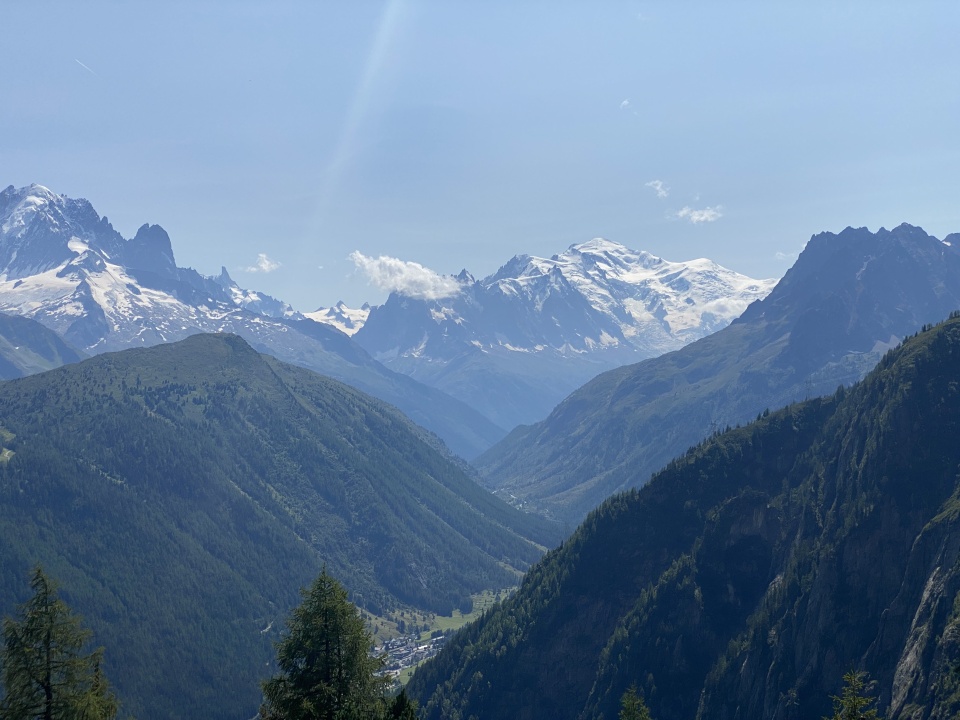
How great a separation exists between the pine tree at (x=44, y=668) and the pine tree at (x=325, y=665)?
1311 cm

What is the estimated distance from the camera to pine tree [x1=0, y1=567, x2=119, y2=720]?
61.5 metres

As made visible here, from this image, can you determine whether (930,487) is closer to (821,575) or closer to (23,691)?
(821,575)

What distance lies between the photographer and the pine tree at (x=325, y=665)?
213ft

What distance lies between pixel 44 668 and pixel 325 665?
1953 centimetres

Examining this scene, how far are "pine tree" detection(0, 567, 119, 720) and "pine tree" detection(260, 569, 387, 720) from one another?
13109 mm

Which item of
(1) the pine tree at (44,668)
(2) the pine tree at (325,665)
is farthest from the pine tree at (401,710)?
(1) the pine tree at (44,668)

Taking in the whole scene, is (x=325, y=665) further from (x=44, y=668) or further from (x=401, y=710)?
(x=44, y=668)

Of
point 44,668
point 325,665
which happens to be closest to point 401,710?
point 325,665

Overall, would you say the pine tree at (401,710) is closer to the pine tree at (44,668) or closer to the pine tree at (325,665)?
the pine tree at (325,665)

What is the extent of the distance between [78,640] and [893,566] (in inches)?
6188

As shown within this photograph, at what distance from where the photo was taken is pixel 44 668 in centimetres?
6166

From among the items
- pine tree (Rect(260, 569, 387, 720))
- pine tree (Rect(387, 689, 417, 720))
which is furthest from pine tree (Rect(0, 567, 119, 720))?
pine tree (Rect(387, 689, 417, 720))

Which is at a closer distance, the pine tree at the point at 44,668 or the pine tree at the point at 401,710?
the pine tree at the point at 44,668

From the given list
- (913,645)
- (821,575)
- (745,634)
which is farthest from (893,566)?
(745,634)
